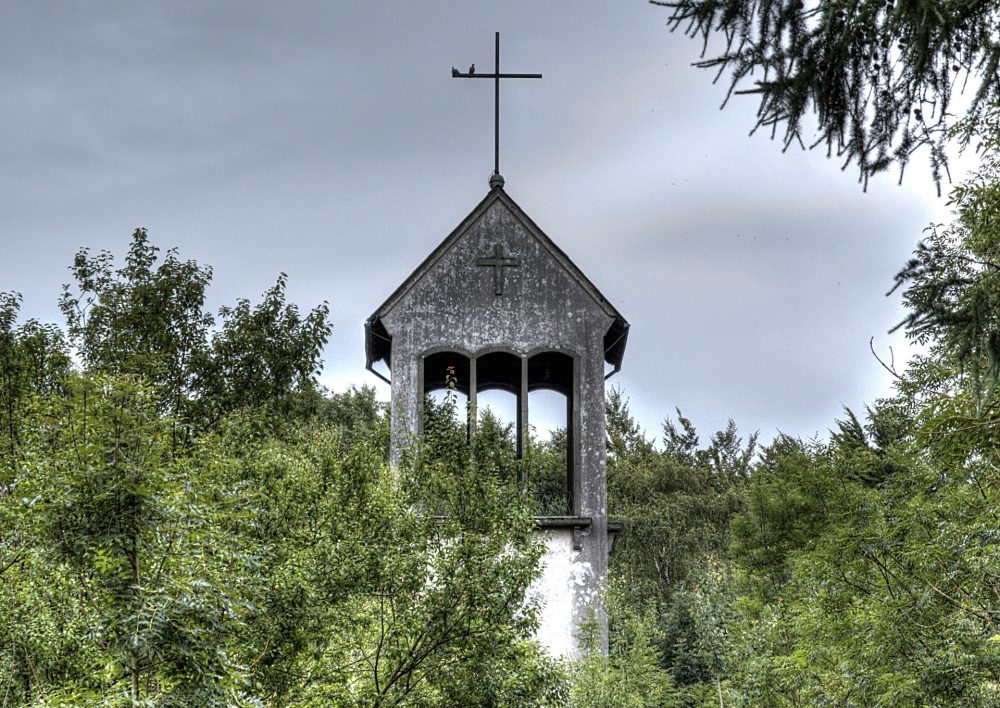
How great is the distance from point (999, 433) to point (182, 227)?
63.5 ft

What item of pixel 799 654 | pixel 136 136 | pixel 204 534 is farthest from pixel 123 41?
pixel 799 654

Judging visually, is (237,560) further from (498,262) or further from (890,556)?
(890,556)

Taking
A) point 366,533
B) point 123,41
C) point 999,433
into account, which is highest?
point 123,41

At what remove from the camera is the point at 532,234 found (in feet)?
58.0

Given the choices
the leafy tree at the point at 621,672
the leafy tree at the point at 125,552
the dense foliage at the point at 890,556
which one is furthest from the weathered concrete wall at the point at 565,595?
the leafy tree at the point at 125,552

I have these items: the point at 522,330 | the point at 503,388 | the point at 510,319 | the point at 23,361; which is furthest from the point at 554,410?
the point at 23,361

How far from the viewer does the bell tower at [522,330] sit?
54.2 ft

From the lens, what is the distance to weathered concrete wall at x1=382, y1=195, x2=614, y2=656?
55.0ft

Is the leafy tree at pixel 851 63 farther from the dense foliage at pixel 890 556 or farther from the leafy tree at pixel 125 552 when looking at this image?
the leafy tree at pixel 125 552

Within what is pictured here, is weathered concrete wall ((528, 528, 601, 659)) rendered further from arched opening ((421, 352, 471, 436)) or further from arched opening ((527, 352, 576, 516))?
arched opening ((421, 352, 471, 436))

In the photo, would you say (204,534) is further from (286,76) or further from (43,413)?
(286,76)

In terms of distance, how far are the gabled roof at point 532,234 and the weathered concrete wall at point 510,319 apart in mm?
60

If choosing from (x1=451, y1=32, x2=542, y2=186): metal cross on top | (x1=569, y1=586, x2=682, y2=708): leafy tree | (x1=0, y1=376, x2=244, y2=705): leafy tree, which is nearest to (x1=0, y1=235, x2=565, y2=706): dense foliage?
(x1=0, y1=376, x2=244, y2=705): leafy tree

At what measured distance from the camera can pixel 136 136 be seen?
2027cm
